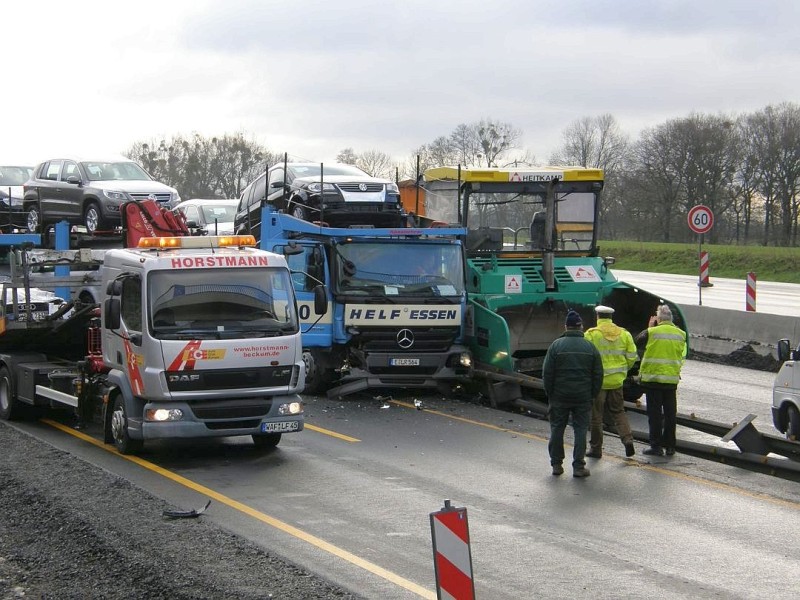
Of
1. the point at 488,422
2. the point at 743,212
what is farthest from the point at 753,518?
the point at 743,212

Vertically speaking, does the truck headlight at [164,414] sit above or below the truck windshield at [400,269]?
below

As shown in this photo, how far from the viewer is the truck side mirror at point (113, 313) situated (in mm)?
11867

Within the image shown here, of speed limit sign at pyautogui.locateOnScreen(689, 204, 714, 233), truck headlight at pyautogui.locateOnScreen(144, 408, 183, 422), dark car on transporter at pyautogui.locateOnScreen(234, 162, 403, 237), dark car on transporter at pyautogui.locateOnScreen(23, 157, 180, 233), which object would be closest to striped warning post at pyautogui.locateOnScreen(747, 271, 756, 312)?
speed limit sign at pyautogui.locateOnScreen(689, 204, 714, 233)

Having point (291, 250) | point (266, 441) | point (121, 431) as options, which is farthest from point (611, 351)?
point (121, 431)

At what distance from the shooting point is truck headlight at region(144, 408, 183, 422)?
11.2 metres

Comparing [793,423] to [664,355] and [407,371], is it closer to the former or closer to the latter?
[664,355]

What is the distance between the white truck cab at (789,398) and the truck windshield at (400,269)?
5262 millimetres

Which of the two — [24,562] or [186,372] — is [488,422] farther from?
[24,562]

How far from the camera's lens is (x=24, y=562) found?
7.81m

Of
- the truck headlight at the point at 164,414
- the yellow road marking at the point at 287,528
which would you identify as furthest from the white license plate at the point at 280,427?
the yellow road marking at the point at 287,528

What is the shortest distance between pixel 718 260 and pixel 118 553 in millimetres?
48669

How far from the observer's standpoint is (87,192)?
18.5 metres

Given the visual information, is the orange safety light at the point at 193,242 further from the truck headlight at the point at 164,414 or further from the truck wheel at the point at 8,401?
the truck wheel at the point at 8,401

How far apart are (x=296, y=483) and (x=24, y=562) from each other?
312 centimetres
